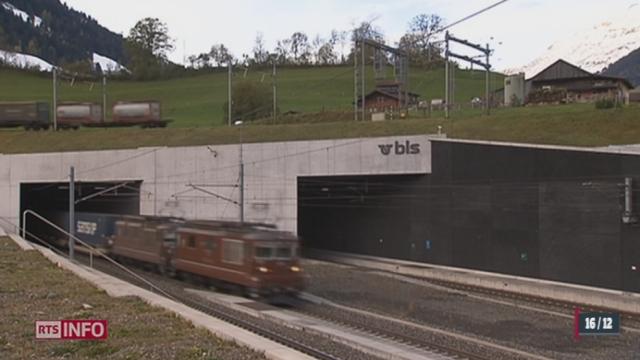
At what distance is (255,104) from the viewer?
309ft

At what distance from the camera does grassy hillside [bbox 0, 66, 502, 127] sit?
363 feet

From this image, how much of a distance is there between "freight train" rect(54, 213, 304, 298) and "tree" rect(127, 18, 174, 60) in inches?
5120

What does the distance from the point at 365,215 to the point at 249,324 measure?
1058 inches

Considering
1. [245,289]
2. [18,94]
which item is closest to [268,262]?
[245,289]

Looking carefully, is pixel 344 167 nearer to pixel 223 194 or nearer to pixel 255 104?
pixel 223 194

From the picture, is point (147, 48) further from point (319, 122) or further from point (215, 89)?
point (319, 122)

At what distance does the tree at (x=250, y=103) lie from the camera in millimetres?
92500

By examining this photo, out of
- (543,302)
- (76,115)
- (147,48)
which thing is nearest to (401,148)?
(543,302)

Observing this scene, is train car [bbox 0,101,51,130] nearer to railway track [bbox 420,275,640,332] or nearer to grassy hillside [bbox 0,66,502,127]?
grassy hillside [bbox 0,66,502,127]

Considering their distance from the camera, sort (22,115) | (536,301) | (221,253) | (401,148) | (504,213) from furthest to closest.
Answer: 1. (22,115)
2. (401,148)
3. (504,213)
4. (536,301)
5. (221,253)

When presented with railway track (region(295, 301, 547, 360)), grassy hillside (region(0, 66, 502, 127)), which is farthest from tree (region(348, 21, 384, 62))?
railway track (region(295, 301, 547, 360))

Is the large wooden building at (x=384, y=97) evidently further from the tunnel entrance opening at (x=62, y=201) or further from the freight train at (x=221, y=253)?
the freight train at (x=221, y=253)

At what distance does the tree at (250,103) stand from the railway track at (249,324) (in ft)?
168

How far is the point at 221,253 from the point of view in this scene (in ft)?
112
